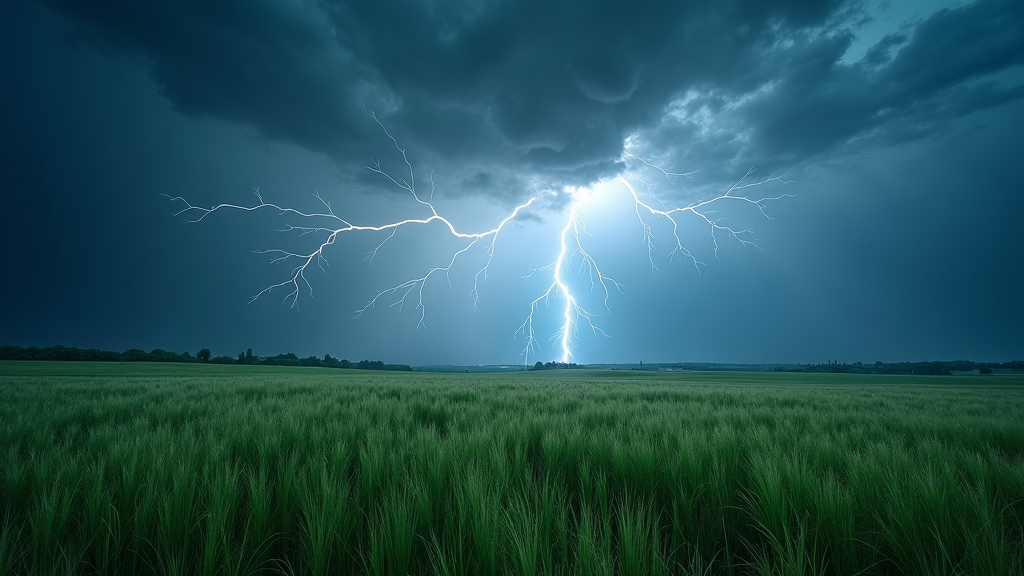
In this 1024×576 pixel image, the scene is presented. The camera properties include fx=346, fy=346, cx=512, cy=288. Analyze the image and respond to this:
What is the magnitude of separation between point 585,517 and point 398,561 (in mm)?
639

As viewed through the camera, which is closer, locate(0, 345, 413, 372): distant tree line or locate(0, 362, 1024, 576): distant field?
locate(0, 362, 1024, 576): distant field

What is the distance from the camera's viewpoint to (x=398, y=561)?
115 cm

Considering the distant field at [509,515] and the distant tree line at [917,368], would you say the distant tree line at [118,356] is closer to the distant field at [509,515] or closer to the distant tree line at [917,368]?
the distant field at [509,515]

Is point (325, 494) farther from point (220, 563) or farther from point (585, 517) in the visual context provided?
point (585, 517)

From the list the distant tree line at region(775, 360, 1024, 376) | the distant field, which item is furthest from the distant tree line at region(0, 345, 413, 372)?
the distant tree line at region(775, 360, 1024, 376)

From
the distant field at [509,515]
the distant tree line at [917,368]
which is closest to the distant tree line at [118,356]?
the distant field at [509,515]

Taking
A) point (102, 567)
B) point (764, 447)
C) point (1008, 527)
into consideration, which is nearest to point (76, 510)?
point (102, 567)

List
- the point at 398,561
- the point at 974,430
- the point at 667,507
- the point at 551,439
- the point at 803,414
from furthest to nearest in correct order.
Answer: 1. the point at 803,414
2. the point at 974,430
3. the point at 551,439
4. the point at 667,507
5. the point at 398,561

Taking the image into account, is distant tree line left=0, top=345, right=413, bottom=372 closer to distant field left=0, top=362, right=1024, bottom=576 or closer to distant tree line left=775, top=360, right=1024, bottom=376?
distant field left=0, top=362, right=1024, bottom=576

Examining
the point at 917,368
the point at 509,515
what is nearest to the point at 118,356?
the point at 509,515

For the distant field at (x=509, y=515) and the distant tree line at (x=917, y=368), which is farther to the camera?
the distant tree line at (x=917, y=368)

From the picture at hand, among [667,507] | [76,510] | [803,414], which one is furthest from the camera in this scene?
[803,414]

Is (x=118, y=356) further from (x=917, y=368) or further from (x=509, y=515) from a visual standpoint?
(x=917, y=368)

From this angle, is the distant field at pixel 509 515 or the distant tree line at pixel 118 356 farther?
the distant tree line at pixel 118 356
